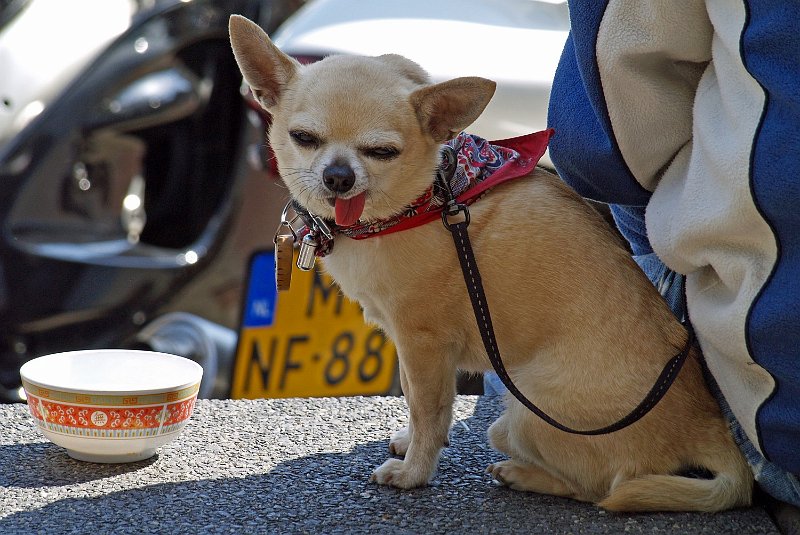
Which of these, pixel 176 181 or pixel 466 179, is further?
pixel 176 181

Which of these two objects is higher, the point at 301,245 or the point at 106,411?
the point at 301,245

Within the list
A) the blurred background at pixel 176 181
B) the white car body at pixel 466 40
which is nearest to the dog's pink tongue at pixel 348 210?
the white car body at pixel 466 40

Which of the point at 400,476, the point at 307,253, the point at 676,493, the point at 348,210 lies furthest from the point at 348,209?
the point at 676,493

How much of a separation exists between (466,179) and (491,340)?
38 cm

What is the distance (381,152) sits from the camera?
2.30 m

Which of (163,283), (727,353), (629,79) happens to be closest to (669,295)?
(727,353)

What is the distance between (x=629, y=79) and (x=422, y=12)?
1.74 meters

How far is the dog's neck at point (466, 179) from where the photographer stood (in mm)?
2322

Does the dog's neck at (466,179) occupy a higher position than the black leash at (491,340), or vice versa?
the dog's neck at (466,179)

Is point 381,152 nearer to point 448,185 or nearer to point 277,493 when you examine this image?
point 448,185

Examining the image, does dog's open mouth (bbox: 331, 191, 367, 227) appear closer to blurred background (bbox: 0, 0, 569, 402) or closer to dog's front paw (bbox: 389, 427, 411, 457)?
dog's front paw (bbox: 389, 427, 411, 457)

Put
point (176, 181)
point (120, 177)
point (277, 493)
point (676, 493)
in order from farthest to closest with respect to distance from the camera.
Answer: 1. point (176, 181)
2. point (120, 177)
3. point (277, 493)
4. point (676, 493)

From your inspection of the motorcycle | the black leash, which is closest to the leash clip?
the black leash

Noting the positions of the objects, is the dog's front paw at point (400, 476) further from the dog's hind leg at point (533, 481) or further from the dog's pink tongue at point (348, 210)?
the dog's pink tongue at point (348, 210)
